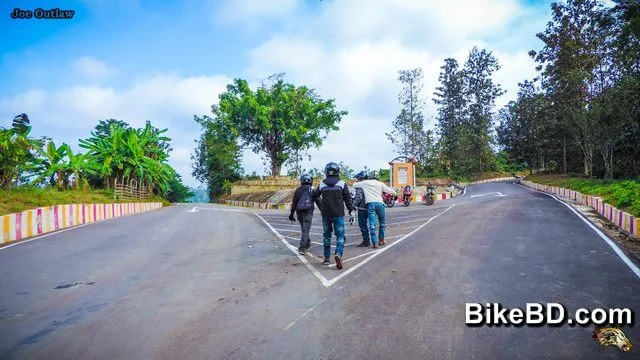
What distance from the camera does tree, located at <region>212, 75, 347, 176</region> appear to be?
4634 centimetres

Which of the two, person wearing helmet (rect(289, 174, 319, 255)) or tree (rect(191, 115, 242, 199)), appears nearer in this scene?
person wearing helmet (rect(289, 174, 319, 255))

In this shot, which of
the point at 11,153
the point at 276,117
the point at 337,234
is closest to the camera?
the point at 337,234

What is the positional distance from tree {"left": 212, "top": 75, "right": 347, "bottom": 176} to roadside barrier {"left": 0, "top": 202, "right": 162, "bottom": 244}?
26.4 m

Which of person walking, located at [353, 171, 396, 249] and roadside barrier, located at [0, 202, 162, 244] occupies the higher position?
person walking, located at [353, 171, 396, 249]

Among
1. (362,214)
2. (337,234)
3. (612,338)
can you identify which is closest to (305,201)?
(337,234)

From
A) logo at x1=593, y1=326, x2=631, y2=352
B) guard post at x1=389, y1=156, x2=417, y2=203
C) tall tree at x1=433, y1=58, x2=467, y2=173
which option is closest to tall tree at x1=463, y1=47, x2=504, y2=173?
tall tree at x1=433, y1=58, x2=467, y2=173

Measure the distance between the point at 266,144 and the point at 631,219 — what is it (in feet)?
137

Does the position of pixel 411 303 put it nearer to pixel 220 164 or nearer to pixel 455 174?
pixel 220 164

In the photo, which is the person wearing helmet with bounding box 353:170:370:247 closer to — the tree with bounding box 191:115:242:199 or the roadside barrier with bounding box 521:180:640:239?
the roadside barrier with bounding box 521:180:640:239

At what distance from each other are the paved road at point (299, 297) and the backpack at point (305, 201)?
44.7 inches

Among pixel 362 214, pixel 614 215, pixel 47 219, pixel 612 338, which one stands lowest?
pixel 612 338

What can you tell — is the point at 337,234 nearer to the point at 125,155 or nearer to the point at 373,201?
the point at 373,201

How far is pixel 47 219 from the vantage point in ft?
47.3

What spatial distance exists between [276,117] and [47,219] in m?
34.5
